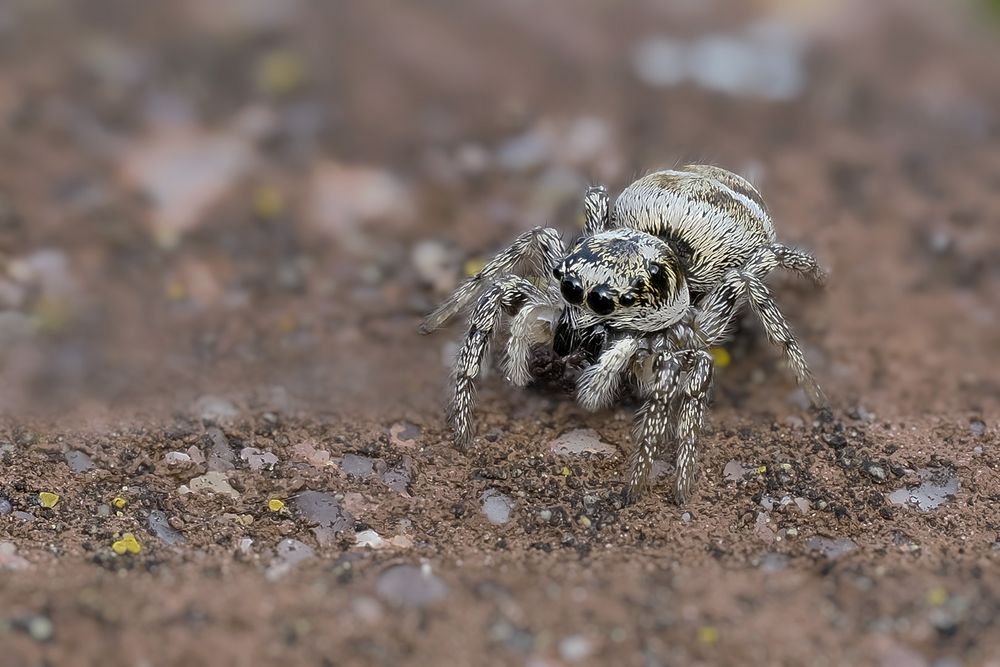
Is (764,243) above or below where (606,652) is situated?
above

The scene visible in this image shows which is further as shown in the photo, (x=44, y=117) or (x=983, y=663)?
(x=44, y=117)

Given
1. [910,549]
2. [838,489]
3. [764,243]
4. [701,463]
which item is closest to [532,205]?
[764,243]

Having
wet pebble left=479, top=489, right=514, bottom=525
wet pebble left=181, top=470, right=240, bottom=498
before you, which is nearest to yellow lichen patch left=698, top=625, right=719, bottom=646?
wet pebble left=479, top=489, right=514, bottom=525

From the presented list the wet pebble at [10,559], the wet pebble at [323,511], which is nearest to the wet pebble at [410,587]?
the wet pebble at [323,511]

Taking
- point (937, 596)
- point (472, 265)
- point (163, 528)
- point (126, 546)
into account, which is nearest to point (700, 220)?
point (472, 265)

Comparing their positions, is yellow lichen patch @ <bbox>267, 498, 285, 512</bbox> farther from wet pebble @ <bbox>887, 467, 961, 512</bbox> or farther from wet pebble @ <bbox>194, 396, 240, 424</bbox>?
wet pebble @ <bbox>887, 467, 961, 512</bbox>

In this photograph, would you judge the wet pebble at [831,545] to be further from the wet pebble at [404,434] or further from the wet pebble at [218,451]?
the wet pebble at [218,451]

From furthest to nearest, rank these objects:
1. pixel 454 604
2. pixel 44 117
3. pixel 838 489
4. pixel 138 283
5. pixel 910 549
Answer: pixel 44 117
pixel 138 283
pixel 838 489
pixel 910 549
pixel 454 604

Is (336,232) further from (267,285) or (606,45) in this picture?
(606,45)
